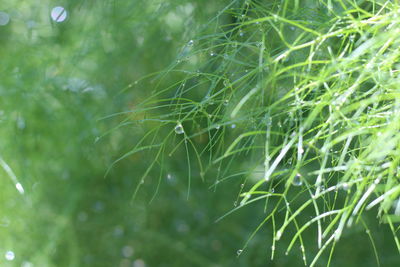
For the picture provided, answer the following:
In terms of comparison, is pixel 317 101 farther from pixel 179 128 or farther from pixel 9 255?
pixel 9 255

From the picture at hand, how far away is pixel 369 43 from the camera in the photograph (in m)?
0.45

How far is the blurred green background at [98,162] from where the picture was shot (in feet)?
3.69

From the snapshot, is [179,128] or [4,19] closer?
[179,128]

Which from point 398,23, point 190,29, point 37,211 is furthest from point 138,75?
point 398,23

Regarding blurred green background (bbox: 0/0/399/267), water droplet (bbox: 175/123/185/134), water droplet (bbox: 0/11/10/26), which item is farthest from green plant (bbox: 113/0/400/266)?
water droplet (bbox: 0/11/10/26)

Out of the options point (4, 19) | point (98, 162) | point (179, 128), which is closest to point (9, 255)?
point (98, 162)

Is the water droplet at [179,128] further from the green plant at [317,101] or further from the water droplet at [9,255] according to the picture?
the water droplet at [9,255]

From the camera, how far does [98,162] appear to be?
50.9 inches

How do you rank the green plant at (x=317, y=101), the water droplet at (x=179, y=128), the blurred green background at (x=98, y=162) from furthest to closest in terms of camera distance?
the blurred green background at (x=98, y=162) → the water droplet at (x=179, y=128) → the green plant at (x=317, y=101)

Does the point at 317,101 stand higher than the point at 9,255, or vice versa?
the point at 317,101

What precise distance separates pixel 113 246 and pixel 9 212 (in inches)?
10.3

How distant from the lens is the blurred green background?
1.12 meters

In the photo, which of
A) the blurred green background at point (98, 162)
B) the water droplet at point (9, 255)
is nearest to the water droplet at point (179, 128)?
the blurred green background at point (98, 162)

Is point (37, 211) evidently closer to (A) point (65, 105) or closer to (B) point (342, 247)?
(A) point (65, 105)
